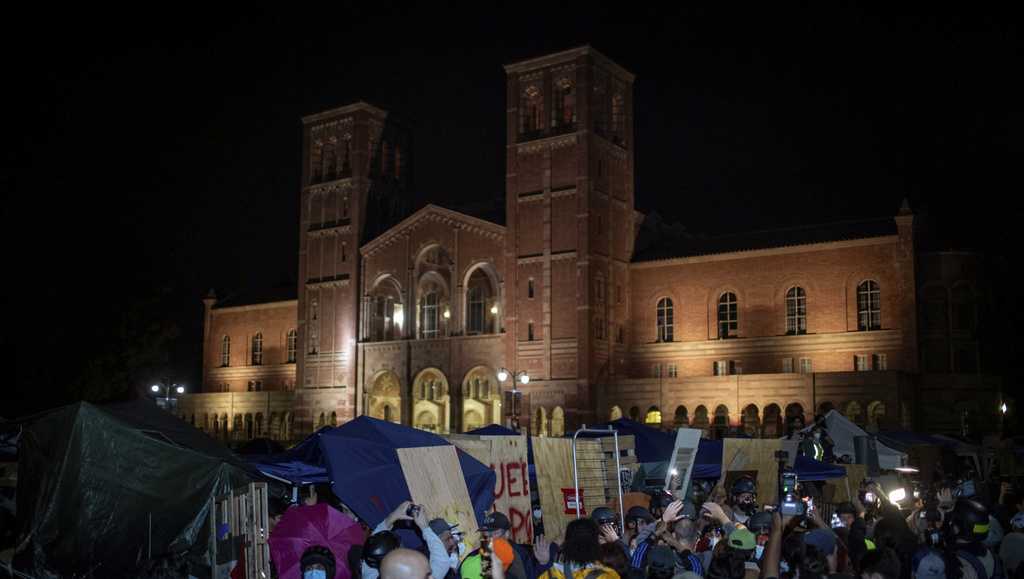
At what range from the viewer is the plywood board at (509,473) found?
45.3 feet

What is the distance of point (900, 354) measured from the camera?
152 feet

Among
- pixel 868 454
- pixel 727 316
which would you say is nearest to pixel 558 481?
pixel 868 454

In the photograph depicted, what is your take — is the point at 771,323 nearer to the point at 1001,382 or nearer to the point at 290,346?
the point at 1001,382

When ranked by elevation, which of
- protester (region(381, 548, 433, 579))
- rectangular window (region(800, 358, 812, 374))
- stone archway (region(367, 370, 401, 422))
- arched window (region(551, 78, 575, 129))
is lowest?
protester (region(381, 548, 433, 579))

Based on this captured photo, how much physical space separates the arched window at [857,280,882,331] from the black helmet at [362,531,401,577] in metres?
42.9

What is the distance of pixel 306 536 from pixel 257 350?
60264 millimetres

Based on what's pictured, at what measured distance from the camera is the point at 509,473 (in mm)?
14016

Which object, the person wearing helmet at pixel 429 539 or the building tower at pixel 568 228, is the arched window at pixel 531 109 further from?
the person wearing helmet at pixel 429 539

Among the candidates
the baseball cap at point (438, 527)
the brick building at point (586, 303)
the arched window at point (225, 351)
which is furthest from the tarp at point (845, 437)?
the arched window at point (225, 351)

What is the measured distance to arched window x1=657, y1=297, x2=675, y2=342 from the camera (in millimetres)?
52438

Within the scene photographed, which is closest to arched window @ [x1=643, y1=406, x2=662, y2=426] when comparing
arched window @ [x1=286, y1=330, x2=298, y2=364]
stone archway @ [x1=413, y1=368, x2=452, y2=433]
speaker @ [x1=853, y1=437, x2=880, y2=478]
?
stone archway @ [x1=413, y1=368, x2=452, y2=433]

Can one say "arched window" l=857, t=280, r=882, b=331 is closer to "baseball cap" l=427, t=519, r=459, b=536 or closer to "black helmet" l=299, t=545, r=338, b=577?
"baseball cap" l=427, t=519, r=459, b=536

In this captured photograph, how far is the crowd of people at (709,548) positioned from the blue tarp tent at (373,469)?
137 centimetres

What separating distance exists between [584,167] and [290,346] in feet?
86.7
